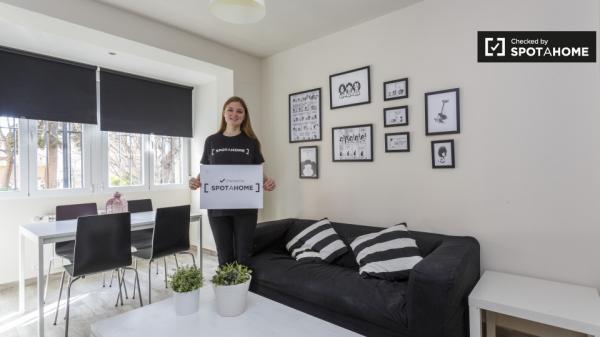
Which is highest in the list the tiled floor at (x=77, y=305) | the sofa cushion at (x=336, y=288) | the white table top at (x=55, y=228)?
the white table top at (x=55, y=228)

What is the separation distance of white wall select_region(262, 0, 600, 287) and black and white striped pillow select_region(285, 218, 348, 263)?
345 millimetres

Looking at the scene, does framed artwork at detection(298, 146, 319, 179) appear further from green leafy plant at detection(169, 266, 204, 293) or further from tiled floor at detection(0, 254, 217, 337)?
green leafy plant at detection(169, 266, 204, 293)

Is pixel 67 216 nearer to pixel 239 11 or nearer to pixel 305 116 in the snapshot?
pixel 305 116

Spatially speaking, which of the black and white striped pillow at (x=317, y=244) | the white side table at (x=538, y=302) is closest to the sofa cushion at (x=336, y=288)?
the black and white striped pillow at (x=317, y=244)

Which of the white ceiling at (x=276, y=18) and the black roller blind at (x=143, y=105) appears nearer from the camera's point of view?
the white ceiling at (x=276, y=18)

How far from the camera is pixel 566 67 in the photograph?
6.06 feet

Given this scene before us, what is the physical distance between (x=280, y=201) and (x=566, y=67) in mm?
2562

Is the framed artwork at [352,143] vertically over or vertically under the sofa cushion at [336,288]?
over

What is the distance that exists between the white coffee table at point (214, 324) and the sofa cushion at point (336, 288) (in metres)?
0.42

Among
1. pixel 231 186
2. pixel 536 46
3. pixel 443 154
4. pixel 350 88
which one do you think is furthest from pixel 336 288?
pixel 536 46

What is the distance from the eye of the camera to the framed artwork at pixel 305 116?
3.03m

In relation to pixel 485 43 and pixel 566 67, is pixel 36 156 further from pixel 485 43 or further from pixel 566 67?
pixel 566 67

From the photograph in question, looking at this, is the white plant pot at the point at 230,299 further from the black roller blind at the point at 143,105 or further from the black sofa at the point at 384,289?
the black roller blind at the point at 143,105

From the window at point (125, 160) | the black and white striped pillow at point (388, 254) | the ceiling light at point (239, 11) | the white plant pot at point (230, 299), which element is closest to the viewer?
the white plant pot at point (230, 299)
